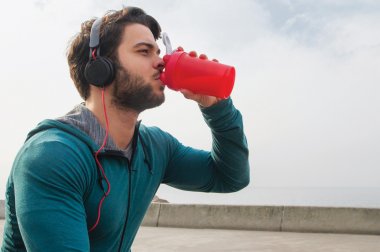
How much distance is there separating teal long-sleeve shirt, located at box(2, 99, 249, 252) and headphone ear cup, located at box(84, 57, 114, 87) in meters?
0.26

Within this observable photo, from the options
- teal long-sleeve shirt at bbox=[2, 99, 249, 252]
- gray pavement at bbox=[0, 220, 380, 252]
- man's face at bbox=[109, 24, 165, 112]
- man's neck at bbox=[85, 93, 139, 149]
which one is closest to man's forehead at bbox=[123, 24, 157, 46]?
man's face at bbox=[109, 24, 165, 112]

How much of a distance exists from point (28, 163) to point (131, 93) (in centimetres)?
55

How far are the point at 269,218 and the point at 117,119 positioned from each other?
5129 mm

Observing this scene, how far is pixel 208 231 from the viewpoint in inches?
262

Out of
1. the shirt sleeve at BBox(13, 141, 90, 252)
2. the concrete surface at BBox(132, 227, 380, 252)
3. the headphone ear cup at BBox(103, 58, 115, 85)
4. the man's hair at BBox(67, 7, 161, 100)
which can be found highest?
the man's hair at BBox(67, 7, 161, 100)

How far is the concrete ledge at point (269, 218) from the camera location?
6.23 metres

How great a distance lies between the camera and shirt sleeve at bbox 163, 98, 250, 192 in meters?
2.05

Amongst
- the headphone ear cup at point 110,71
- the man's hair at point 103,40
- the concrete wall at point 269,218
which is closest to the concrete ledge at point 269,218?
the concrete wall at point 269,218

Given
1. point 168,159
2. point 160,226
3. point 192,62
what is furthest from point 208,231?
point 192,62

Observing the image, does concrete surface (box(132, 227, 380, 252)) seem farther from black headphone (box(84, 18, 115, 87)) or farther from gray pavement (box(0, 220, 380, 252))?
black headphone (box(84, 18, 115, 87))

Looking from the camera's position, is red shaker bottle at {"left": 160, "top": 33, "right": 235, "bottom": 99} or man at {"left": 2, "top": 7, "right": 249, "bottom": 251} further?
red shaker bottle at {"left": 160, "top": 33, "right": 235, "bottom": 99}

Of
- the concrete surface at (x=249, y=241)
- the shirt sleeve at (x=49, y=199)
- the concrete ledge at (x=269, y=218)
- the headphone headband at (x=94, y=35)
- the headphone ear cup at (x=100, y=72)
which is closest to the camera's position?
the shirt sleeve at (x=49, y=199)

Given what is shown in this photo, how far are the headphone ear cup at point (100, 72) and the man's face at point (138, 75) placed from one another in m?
0.05

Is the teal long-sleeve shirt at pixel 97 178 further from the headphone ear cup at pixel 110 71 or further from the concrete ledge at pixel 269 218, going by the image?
the concrete ledge at pixel 269 218
